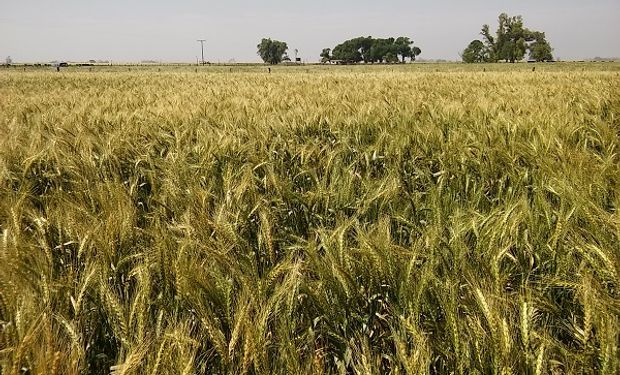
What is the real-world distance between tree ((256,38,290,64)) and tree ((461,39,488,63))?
57.7 meters

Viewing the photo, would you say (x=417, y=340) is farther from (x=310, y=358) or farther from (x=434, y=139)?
(x=434, y=139)

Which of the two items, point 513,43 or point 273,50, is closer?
point 513,43

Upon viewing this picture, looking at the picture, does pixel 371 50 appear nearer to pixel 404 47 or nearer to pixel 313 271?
pixel 404 47

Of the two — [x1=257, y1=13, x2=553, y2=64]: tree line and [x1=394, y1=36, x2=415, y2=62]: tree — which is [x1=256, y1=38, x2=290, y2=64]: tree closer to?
[x1=257, y1=13, x2=553, y2=64]: tree line

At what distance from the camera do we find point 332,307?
1.13 m

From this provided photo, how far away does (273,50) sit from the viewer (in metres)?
132

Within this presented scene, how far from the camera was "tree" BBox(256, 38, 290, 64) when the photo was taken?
5177 inches

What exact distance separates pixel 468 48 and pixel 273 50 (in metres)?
61.2

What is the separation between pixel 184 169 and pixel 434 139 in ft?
5.80

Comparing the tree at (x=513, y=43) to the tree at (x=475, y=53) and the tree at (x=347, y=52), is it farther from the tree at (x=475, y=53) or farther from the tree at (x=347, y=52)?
the tree at (x=347, y=52)

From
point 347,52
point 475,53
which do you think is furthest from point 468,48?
point 347,52

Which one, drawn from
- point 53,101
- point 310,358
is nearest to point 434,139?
point 310,358

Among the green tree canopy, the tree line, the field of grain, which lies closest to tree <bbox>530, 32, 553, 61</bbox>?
the tree line

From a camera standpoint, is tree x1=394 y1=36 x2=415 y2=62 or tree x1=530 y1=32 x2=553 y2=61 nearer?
tree x1=530 y1=32 x2=553 y2=61
